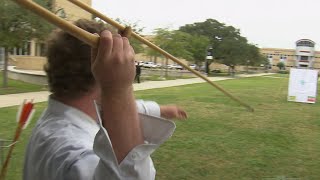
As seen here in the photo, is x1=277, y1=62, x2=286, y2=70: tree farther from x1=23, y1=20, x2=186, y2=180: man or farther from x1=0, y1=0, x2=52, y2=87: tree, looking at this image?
x1=23, y1=20, x2=186, y2=180: man

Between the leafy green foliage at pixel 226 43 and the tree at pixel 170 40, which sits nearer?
the tree at pixel 170 40

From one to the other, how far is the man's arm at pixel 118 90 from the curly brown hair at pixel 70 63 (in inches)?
17.9

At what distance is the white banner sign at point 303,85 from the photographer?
17656 millimetres

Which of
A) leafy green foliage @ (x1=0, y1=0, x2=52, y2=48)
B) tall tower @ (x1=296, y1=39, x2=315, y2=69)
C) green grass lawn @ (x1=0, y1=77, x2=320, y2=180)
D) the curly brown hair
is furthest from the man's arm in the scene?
tall tower @ (x1=296, y1=39, x2=315, y2=69)

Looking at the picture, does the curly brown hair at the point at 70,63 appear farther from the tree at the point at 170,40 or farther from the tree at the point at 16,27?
the tree at the point at 170,40

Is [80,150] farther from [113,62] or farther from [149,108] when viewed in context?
[149,108]

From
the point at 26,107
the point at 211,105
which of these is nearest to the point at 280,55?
the point at 211,105

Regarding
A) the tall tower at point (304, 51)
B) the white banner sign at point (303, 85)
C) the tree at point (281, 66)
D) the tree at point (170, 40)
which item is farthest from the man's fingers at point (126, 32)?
the tree at point (281, 66)

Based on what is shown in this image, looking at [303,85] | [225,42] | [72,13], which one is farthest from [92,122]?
[225,42]

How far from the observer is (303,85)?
18203mm

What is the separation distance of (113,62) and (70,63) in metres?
0.55

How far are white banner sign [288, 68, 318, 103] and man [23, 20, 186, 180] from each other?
1693 centimetres

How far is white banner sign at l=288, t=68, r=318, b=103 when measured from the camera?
17.7m

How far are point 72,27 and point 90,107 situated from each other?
623 millimetres
